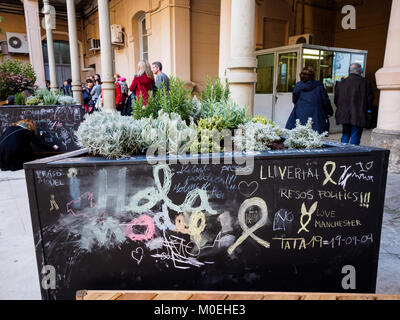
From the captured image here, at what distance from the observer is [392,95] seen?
4.95 m

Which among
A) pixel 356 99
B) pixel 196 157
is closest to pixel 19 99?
A: pixel 196 157

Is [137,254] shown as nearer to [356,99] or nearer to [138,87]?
[138,87]

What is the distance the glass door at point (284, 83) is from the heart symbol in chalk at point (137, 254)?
292 inches

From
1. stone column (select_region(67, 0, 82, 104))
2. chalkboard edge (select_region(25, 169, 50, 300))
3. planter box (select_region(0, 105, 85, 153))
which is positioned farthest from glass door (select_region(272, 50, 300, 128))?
chalkboard edge (select_region(25, 169, 50, 300))

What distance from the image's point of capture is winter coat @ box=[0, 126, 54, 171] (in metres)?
5.49

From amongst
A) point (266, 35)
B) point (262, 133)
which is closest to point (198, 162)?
point (262, 133)

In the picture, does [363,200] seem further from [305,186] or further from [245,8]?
[245,8]

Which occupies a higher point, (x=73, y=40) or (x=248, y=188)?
(x=73, y=40)

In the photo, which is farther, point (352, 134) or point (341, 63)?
point (341, 63)

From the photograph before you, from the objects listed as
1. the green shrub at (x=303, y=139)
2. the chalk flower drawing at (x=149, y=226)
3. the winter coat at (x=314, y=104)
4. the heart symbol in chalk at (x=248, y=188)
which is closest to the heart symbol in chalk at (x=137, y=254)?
the chalk flower drawing at (x=149, y=226)

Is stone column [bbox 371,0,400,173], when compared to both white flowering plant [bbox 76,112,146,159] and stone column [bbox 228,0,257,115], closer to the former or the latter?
stone column [bbox 228,0,257,115]

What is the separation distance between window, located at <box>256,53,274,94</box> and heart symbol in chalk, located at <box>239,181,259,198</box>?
7823mm

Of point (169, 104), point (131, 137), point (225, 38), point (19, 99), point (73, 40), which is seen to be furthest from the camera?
point (73, 40)

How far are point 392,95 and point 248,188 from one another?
428 cm
